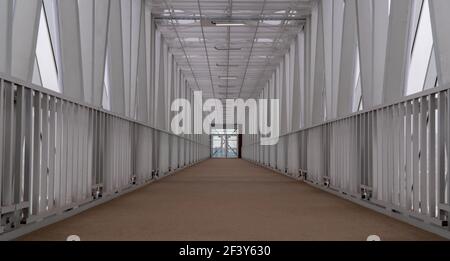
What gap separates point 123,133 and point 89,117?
9.81 feet

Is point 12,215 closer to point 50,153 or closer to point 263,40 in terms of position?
point 50,153

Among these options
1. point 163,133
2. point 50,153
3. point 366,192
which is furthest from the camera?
point 163,133

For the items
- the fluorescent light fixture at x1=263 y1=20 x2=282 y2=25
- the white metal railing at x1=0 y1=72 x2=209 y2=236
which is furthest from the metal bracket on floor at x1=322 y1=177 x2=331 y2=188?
the fluorescent light fixture at x1=263 y1=20 x2=282 y2=25

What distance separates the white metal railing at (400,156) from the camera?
593 cm

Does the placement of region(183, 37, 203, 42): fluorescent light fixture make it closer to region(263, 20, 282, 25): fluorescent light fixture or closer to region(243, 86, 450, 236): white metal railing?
region(263, 20, 282, 25): fluorescent light fixture

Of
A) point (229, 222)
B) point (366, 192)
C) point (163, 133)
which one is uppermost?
point (163, 133)

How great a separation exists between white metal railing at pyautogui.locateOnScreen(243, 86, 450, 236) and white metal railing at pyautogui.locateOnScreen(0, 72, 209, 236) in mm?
4584

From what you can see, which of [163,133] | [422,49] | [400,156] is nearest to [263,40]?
[163,133]

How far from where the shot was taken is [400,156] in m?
7.14

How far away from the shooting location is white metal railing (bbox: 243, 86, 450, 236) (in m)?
5.93

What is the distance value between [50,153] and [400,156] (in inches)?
182

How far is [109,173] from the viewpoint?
34.0ft
